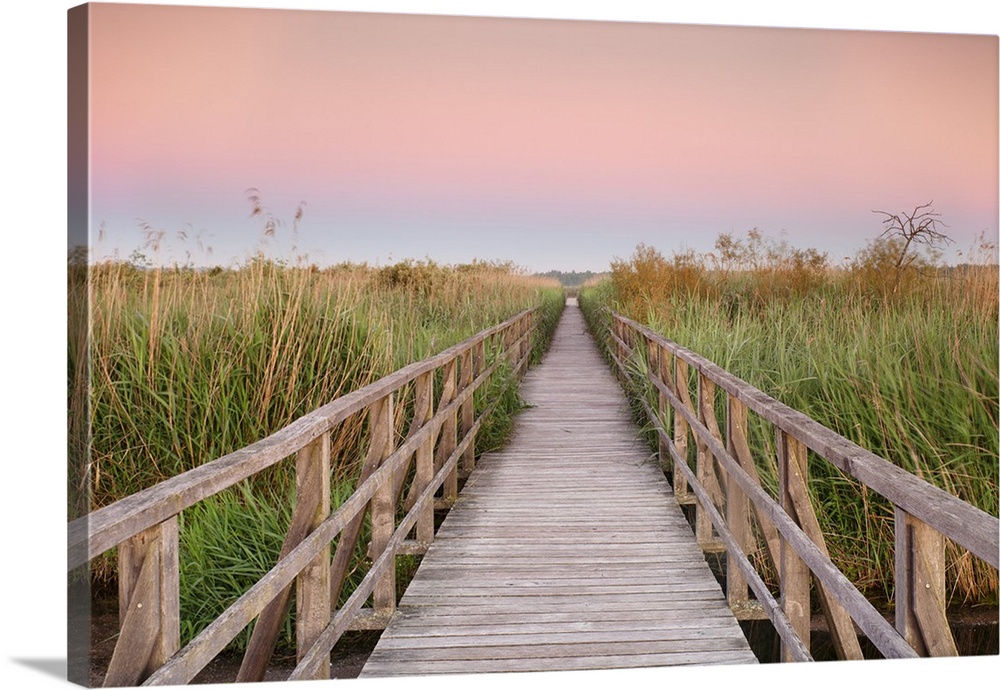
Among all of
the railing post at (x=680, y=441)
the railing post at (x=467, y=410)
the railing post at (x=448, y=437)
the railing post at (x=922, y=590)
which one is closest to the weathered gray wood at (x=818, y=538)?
the railing post at (x=922, y=590)

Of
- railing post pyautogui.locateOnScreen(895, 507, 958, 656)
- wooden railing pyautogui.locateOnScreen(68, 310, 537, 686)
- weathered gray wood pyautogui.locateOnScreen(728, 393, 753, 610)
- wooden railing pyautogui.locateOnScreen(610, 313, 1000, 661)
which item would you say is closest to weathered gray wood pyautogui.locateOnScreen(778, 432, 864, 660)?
wooden railing pyautogui.locateOnScreen(610, 313, 1000, 661)

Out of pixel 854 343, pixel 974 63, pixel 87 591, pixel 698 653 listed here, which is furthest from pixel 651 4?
pixel 87 591

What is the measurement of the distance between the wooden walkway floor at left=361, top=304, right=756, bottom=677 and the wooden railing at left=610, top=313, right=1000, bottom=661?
→ 0.22m

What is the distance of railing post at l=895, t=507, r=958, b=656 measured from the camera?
4.62 feet

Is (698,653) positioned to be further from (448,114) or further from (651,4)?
(448,114)

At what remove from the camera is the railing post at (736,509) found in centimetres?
270

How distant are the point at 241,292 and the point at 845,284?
3.65 metres

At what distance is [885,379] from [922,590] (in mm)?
2401

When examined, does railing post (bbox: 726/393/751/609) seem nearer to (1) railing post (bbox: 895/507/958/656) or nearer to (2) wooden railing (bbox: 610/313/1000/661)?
(2) wooden railing (bbox: 610/313/1000/661)

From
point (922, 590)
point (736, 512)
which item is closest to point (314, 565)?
point (922, 590)

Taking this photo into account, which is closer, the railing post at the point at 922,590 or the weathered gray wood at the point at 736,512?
the railing post at the point at 922,590

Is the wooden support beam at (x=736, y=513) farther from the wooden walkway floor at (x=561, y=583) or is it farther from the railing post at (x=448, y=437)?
the railing post at (x=448, y=437)

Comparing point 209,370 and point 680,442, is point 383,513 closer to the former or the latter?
point 209,370

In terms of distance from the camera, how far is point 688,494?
4.02 meters
